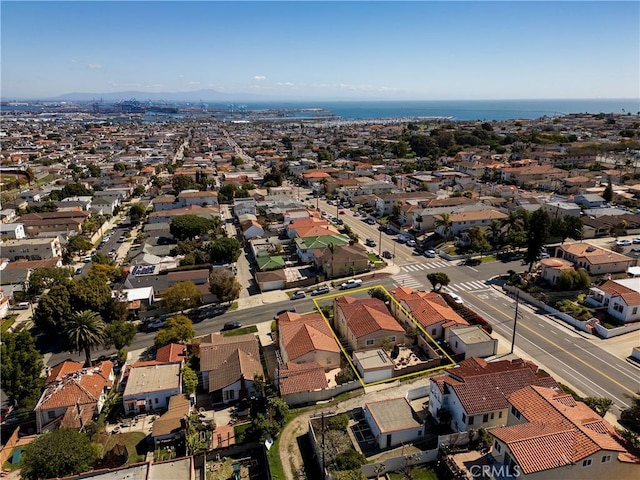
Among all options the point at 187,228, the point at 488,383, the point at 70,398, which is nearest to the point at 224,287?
the point at 70,398

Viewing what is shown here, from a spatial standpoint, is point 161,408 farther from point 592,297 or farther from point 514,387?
point 592,297

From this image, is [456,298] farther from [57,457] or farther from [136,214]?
[136,214]

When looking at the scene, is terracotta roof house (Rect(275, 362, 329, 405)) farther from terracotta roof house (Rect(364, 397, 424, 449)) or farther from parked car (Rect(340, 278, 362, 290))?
parked car (Rect(340, 278, 362, 290))

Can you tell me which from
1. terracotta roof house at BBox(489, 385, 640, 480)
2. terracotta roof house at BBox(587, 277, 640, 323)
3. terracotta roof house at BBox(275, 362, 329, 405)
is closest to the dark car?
terracotta roof house at BBox(275, 362, 329, 405)

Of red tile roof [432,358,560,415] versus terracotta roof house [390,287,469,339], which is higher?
red tile roof [432,358,560,415]

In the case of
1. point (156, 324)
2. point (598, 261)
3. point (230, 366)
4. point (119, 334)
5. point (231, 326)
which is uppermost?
point (598, 261)

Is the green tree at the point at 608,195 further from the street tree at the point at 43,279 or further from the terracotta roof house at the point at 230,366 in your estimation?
the street tree at the point at 43,279

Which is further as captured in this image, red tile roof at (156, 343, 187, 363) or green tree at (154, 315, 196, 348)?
green tree at (154, 315, 196, 348)

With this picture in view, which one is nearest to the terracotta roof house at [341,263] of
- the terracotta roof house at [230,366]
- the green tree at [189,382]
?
the terracotta roof house at [230,366]

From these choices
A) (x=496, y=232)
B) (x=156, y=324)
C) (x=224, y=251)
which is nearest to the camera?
(x=156, y=324)
